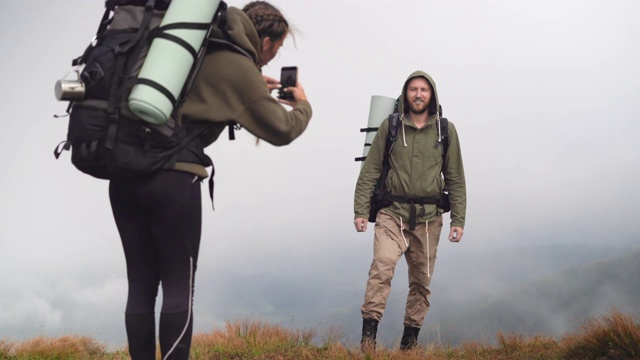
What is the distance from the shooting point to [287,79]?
4570mm

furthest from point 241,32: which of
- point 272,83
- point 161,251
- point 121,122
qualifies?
point 161,251

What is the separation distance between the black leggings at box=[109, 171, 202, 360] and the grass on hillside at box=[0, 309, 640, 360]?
3.08 metres

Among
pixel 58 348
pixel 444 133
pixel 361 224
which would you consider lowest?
pixel 58 348

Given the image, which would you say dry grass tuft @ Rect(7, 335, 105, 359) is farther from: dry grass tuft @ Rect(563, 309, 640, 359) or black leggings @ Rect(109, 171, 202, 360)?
dry grass tuft @ Rect(563, 309, 640, 359)

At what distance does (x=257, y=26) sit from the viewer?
166 inches

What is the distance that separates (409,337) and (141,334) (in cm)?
462

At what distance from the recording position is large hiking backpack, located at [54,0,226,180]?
380 cm

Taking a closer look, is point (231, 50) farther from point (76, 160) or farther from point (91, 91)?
point (76, 160)

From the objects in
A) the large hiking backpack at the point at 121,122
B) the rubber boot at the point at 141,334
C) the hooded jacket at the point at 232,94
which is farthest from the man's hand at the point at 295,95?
the rubber boot at the point at 141,334

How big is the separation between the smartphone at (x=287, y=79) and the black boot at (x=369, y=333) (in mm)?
3602

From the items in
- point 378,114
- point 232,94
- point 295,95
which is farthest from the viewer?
point 378,114

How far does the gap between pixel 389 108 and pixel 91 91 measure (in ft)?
17.7

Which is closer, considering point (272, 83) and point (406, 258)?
point (272, 83)

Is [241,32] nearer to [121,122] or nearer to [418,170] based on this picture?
[121,122]
